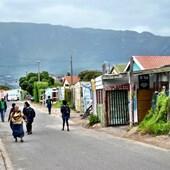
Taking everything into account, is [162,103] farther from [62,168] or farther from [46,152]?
[62,168]

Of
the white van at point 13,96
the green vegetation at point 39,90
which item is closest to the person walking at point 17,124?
the green vegetation at point 39,90

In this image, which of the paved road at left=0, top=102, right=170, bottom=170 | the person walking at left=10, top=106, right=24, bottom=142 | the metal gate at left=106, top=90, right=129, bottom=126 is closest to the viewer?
the paved road at left=0, top=102, right=170, bottom=170

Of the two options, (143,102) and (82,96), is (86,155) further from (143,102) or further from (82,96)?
(82,96)

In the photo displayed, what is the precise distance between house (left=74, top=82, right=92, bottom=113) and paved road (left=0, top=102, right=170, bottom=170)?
82.8ft

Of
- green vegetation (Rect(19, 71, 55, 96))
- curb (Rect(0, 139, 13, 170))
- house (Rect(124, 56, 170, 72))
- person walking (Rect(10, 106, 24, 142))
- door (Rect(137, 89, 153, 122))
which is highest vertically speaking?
green vegetation (Rect(19, 71, 55, 96))

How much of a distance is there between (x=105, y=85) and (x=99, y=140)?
1004 centimetres

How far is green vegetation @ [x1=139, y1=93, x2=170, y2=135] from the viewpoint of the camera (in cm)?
2495

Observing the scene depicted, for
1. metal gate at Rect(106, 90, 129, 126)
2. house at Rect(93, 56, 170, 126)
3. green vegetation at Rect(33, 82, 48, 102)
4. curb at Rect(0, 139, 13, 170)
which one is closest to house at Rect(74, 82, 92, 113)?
house at Rect(93, 56, 170, 126)

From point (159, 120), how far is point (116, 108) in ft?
27.6

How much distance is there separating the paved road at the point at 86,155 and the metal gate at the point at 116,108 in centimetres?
877

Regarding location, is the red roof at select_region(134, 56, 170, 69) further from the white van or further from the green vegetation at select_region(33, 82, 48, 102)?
the white van

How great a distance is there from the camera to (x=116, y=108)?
34.3m

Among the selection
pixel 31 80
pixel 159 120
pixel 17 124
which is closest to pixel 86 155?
pixel 17 124

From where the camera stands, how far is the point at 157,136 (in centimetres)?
2441
